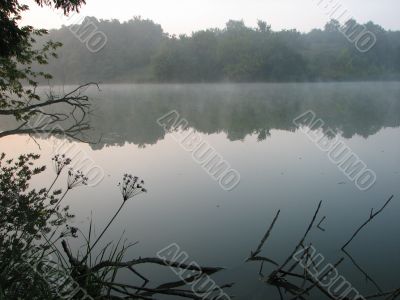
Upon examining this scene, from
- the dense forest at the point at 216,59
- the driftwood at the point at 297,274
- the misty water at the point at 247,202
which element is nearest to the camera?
the driftwood at the point at 297,274

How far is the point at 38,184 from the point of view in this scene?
6.52m

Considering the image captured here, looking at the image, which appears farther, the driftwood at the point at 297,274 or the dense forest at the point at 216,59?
the dense forest at the point at 216,59

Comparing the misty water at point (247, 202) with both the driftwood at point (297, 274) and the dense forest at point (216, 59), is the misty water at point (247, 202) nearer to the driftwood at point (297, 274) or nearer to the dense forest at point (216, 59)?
the driftwood at point (297, 274)

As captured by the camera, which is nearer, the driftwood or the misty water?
the driftwood

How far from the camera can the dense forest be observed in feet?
177

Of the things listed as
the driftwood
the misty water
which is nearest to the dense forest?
the misty water

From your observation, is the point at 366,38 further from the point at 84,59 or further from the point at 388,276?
the point at 388,276

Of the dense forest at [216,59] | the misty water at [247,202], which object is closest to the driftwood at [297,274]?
the misty water at [247,202]

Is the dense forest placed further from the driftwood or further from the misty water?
the driftwood

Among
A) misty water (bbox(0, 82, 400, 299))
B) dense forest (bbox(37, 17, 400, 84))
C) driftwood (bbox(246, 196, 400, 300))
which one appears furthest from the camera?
dense forest (bbox(37, 17, 400, 84))

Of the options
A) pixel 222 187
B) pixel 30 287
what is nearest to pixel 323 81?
pixel 222 187

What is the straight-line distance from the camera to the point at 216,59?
56719 mm

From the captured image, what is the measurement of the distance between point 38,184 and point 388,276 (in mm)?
5389

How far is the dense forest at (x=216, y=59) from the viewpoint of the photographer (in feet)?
177
